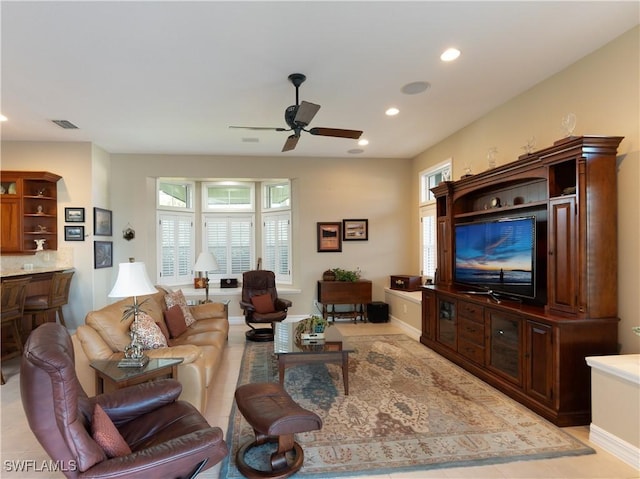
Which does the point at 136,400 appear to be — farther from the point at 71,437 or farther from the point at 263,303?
the point at 263,303

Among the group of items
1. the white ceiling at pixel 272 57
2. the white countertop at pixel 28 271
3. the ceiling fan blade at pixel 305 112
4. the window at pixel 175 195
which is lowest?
the white countertop at pixel 28 271

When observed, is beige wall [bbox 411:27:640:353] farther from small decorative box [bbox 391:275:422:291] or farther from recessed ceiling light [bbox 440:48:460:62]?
small decorative box [bbox 391:275:422:291]

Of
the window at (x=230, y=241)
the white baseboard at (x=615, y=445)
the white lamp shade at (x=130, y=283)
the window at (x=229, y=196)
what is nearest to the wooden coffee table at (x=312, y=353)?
the white lamp shade at (x=130, y=283)

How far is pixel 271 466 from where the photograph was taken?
2.18 metres

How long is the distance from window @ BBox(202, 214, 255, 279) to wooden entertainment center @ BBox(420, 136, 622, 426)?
4679 millimetres

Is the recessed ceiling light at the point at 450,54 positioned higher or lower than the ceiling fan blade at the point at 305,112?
higher

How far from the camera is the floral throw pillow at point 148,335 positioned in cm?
300

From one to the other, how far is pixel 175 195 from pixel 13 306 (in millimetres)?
3392

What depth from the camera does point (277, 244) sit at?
6996 millimetres

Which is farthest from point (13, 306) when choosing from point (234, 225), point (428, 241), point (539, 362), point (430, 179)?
point (430, 179)

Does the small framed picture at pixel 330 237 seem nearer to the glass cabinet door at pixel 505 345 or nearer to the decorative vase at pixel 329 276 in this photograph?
the decorative vase at pixel 329 276

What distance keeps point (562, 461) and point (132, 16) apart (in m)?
4.23

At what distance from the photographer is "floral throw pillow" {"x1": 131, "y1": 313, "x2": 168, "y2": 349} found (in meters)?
3.00

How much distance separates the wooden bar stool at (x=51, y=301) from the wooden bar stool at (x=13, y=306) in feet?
0.72
